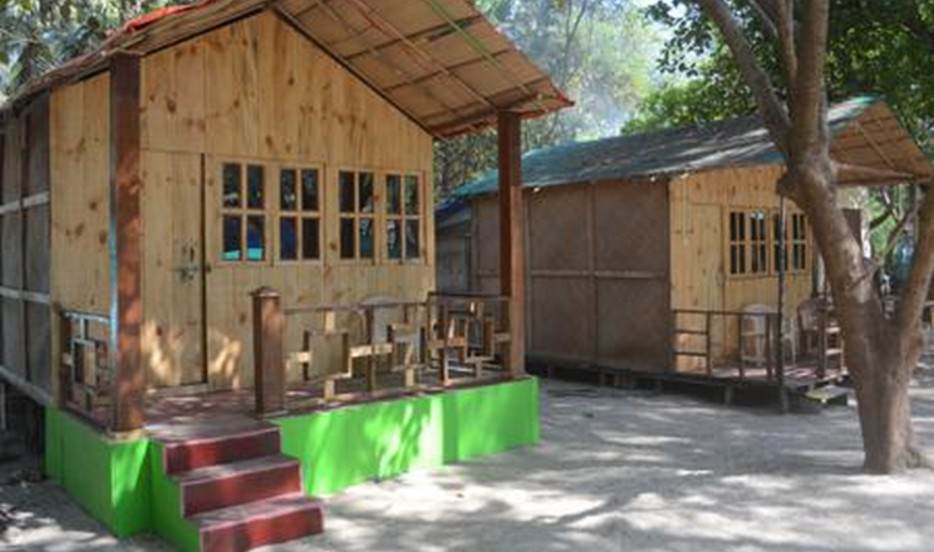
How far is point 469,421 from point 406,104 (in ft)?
10.9

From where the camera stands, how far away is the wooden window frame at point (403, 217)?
9.22 meters

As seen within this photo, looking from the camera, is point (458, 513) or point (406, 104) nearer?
point (458, 513)

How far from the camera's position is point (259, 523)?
5629mm

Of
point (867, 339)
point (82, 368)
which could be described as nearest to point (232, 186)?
point (82, 368)

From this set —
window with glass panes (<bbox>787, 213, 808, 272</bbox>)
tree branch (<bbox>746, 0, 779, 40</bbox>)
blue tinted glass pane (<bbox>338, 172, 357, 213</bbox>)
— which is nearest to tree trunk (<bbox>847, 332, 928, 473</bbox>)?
tree branch (<bbox>746, 0, 779, 40</bbox>)

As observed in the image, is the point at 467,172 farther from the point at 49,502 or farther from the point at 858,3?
the point at 49,502

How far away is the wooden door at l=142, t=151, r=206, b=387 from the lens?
7.64 metres

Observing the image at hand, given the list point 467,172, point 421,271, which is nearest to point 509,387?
point 421,271

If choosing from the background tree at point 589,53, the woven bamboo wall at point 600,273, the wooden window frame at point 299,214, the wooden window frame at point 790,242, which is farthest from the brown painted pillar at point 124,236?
the background tree at point 589,53

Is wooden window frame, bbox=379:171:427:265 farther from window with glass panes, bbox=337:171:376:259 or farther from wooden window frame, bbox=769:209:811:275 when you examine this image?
wooden window frame, bbox=769:209:811:275

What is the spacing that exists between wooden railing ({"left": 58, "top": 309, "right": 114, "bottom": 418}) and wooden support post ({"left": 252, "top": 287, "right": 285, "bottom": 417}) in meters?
1.10

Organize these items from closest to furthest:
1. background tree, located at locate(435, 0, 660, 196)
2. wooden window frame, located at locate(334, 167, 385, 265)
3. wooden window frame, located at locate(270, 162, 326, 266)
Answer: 1. wooden window frame, located at locate(270, 162, 326, 266)
2. wooden window frame, located at locate(334, 167, 385, 265)
3. background tree, located at locate(435, 0, 660, 196)

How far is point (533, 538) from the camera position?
18.8 feet

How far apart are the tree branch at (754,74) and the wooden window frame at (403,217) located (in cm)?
351
